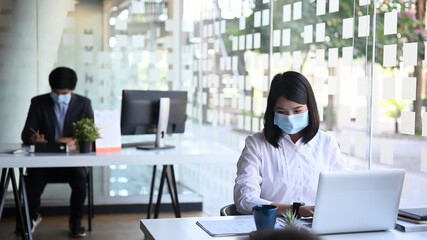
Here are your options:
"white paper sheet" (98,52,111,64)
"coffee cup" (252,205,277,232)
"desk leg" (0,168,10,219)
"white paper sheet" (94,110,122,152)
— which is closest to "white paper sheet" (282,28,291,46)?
"white paper sheet" (94,110,122,152)

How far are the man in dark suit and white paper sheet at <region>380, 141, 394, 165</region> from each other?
Answer: 252cm

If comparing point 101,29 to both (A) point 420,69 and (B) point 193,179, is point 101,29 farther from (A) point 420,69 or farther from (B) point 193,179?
(A) point 420,69

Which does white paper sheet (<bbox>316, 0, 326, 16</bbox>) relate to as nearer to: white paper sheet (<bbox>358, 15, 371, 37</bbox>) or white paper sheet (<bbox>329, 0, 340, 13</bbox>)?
white paper sheet (<bbox>329, 0, 340, 13</bbox>)

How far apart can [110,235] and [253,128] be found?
1.52m

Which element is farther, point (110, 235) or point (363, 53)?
point (110, 235)

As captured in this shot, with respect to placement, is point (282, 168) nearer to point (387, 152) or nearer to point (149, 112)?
point (387, 152)

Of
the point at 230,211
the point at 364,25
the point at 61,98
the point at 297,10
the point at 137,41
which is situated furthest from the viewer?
the point at 137,41

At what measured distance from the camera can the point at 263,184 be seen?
2.77 meters

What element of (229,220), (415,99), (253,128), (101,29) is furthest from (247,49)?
(229,220)

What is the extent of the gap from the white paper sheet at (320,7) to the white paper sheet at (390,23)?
2.22 feet

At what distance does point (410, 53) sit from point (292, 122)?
77 cm

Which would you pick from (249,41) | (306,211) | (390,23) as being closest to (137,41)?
(249,41)

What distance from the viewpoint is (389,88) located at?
10.4 feet

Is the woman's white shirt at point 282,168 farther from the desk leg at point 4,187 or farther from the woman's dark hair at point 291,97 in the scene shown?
the desk leg at point 4,187
